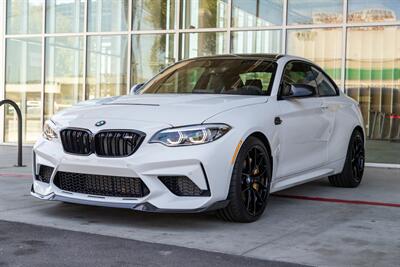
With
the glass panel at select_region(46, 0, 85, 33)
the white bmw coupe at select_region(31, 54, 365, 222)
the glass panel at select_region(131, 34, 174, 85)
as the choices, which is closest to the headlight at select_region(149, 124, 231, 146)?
the white bmw coupe at select_region(31, 54, 365, 222)

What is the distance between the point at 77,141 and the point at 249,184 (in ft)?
4.83

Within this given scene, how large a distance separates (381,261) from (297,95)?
7.25ft

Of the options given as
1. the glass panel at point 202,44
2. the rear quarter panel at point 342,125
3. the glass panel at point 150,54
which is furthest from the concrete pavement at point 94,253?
the glass panel at point 150,54

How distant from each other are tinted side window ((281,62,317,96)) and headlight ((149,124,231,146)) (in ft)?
4.64

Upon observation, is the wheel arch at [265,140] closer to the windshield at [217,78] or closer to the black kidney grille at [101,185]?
the windshield at [217,78]

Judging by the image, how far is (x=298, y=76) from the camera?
643 centimetres

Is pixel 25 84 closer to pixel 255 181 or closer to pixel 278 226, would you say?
pixel 255 181

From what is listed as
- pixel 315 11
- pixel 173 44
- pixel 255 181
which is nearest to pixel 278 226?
pixel 255 181

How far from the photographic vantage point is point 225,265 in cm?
376

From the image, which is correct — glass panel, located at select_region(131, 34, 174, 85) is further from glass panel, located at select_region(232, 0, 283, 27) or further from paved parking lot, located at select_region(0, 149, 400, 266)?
paved parking lot, located at select_region(0, 149, 400, 266)

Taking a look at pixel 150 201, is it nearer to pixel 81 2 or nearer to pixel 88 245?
pixel 88 245

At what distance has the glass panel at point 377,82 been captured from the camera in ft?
35.1

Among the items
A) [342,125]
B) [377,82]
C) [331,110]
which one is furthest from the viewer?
[377,82]

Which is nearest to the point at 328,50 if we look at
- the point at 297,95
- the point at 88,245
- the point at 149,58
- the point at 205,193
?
the point at 149,58
